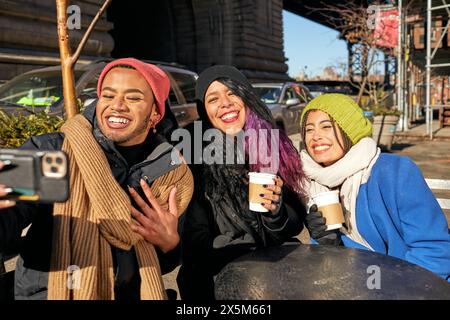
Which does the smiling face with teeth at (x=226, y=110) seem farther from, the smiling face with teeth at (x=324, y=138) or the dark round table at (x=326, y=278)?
the dark round table at (x=326, y=278)

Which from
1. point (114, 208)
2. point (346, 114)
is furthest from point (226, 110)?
point (114, 208)

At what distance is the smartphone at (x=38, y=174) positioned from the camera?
113 centimetres

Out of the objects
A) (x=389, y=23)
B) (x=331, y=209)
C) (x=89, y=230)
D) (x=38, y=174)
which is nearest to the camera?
(x=38, y=174)

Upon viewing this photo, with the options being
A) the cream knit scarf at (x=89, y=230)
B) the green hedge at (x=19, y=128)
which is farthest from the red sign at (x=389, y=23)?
the cream knit scarf at (x=89, y=230)

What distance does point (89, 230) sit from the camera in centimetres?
189

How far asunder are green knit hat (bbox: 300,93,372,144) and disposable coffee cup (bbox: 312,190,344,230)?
0.41 metres

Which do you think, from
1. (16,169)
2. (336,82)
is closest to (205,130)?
(16,169)

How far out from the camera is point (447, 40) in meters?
22.5

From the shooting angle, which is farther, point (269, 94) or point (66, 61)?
point (269, 94)

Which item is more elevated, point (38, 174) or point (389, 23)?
point (389, 23)

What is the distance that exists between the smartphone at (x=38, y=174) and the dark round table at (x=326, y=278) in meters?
0.96

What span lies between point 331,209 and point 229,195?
0.62 m

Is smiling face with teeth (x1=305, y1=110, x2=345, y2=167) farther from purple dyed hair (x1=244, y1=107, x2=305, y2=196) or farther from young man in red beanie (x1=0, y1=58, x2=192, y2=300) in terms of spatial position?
young man in red beanie (x1=0, y1=58, x2=192, y2=300)

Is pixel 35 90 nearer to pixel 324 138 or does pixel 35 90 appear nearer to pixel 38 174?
pixel 324 138
